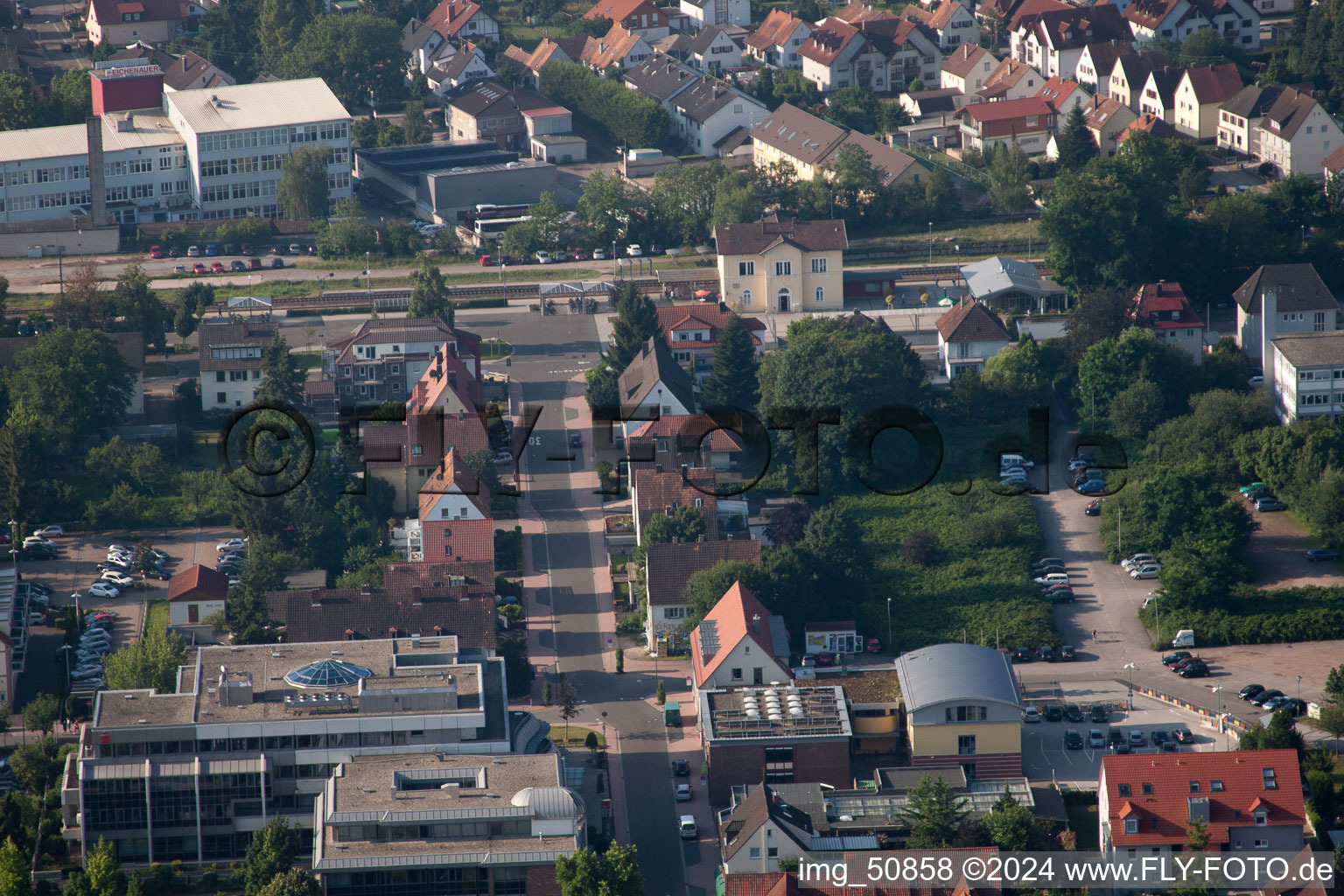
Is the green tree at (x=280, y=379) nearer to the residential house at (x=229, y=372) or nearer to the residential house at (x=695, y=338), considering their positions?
the residential house at (x=229, y=372)

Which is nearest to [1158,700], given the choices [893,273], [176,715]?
[176,715]

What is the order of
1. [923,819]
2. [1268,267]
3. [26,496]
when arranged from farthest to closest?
1. [1268,267]
2. [26,496]
3. [923,819]

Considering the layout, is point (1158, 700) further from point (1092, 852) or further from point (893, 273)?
point (893, 273)

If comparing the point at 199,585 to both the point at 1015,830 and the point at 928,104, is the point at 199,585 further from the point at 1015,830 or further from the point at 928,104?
the point at 928,104

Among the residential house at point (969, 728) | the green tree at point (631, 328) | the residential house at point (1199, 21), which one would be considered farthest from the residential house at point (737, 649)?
the residential house at point (1199, 21)

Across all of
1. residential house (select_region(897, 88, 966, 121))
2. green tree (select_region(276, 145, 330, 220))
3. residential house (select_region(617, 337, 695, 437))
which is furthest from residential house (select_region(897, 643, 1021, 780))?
residential house (select_region(897, 88, 966, 121))

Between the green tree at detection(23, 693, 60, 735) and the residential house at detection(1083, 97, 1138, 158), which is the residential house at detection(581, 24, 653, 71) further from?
the green tree at detection(23, 693, 60, 735)
